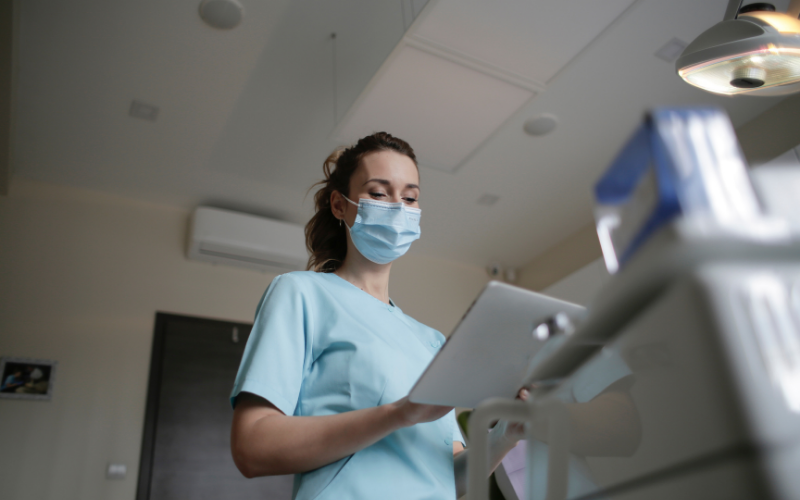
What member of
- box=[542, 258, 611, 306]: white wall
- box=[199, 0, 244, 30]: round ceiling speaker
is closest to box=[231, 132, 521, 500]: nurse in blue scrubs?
box=[199, 0, 244, 30]: round ceiling speaker

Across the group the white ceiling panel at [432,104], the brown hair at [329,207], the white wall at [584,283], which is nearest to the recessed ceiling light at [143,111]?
the white ceiling panel at [432,104]

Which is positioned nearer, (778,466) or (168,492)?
(778,466)

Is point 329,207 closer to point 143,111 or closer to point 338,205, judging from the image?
point 338,205

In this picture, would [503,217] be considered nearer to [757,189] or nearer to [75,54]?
[75,54]

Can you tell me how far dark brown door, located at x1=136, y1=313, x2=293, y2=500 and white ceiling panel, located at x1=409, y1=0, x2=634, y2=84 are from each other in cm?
230

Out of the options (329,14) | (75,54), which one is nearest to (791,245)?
(329,14)

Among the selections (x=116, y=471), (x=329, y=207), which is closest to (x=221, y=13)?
(x=329, y=207)

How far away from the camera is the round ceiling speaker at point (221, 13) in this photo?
2.33 metres

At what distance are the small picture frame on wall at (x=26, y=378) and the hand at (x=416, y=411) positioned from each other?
2.94m

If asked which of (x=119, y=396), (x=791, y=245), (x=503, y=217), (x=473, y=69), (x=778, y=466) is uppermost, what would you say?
(x=503, y=217)

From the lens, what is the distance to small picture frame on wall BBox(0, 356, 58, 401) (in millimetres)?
2914

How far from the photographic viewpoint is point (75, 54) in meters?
2.55

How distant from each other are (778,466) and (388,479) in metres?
0.68

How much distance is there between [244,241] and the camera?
3561mm
